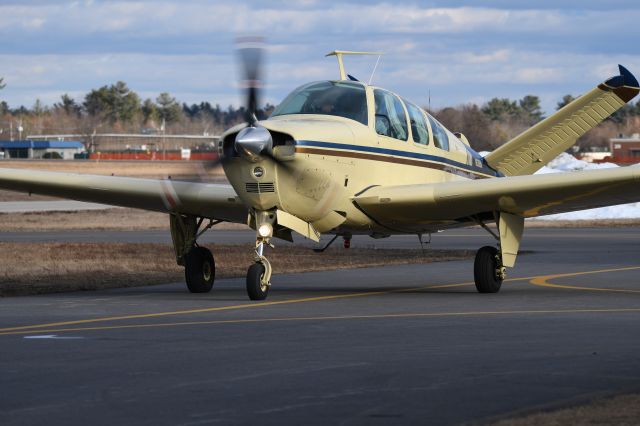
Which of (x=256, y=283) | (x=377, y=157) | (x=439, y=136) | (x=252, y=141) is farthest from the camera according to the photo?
(x=439, y=136)

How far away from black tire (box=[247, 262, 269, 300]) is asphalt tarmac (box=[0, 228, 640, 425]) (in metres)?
0.20

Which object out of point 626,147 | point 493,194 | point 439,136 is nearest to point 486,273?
point 493,194

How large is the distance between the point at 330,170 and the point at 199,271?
3.60m

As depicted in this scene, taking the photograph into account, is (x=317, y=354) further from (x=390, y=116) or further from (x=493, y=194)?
(x=390, y=116)

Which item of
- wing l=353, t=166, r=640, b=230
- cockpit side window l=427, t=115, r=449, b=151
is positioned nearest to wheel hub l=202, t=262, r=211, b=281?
wing l=353, t=166, r=640, b=230

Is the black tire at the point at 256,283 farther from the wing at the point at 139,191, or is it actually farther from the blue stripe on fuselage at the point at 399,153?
the wing at the point at 139,191

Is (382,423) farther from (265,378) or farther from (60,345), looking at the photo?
(60,345)

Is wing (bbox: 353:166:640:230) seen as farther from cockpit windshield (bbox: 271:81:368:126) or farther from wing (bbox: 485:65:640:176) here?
wing (bbox: 485:65:640:176)

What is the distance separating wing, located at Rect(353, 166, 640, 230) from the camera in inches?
742

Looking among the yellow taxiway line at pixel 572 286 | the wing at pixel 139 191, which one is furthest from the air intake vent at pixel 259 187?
the yellow taxiway line at pixel 572 286

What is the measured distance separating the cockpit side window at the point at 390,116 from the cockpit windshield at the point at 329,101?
323 millimetres

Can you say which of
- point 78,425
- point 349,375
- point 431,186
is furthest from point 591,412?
point 431,186

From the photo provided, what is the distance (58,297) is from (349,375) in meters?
10.0

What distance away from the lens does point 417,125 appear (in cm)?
2058
